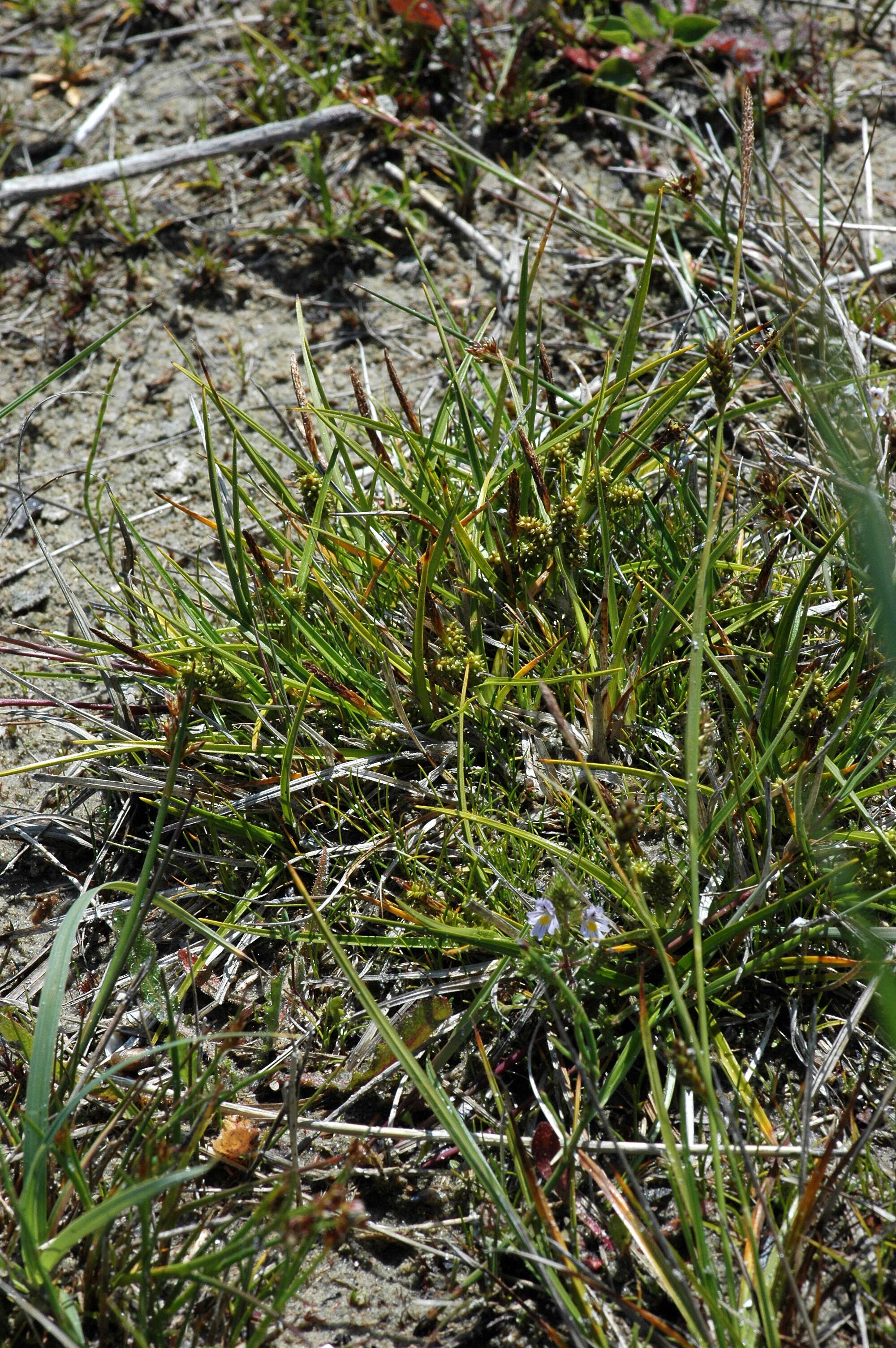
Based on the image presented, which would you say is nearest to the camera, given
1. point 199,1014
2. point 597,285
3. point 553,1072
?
point 553,1072

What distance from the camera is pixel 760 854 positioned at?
1.87 metres

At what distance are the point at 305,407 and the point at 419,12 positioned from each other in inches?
98.5

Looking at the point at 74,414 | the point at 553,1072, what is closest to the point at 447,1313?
the point at 553,1072

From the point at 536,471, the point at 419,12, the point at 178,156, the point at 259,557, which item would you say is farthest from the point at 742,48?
the point at 259,557

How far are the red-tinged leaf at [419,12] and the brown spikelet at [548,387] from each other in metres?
1.76

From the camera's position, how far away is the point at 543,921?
1810mm

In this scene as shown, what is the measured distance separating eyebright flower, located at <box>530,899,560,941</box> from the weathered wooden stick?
3.13 metres

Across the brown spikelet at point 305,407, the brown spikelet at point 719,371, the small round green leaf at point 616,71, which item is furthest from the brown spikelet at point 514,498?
the small round green leaf at point 616,71

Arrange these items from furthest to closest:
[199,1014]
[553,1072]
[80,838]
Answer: [80,838]
[199,1014]
[553,1072]

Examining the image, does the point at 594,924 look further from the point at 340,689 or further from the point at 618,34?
the point at 618,34

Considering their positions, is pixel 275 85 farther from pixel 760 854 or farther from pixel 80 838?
pixel 760 854

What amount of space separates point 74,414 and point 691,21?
9.00 feet

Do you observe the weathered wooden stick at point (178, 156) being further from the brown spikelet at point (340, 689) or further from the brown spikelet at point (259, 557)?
the brown spikelet at point (340, 689)

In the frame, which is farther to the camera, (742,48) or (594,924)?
(742,48)
